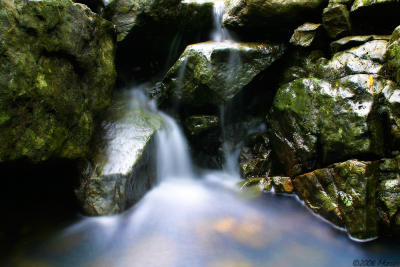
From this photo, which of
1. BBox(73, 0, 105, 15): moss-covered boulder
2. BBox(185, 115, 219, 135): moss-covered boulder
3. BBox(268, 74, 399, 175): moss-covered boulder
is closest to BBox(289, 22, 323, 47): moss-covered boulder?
BBox(268, 74, 399, 175): moss-covered boulder

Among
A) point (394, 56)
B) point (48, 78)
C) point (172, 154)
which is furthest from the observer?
point (172, 154)

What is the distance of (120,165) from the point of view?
13.8 ft

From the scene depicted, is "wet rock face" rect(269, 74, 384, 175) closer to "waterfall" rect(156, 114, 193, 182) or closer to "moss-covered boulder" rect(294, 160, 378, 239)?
"moss-covered boulder" rect(294, 160, 378, 239)

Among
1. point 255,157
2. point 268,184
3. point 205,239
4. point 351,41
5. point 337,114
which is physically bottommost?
point 205,239

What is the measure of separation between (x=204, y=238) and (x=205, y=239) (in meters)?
0.03

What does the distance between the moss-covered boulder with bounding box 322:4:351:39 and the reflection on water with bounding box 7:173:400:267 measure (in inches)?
136

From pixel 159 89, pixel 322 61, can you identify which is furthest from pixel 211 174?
pixel 322 61

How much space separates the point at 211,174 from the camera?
19.7 feet

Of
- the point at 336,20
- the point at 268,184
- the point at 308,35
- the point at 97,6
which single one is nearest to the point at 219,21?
the point at 308,35

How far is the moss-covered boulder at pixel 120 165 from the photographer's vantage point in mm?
4070

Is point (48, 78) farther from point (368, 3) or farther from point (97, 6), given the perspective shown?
point (368, 3)

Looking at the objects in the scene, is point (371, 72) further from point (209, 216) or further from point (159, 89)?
point (159, 89)

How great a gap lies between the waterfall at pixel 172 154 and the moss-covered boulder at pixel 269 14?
277 centimetres

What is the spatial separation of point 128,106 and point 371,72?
4.72 metres
